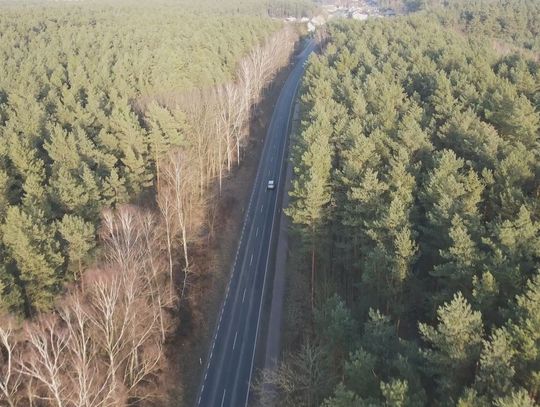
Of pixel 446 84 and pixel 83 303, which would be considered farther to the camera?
pixel 446 84

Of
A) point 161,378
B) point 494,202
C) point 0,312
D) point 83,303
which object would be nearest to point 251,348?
point 161,378

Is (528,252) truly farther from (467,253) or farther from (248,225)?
(248,225)

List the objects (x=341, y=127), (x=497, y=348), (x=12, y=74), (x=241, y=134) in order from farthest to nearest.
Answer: (x=241, y=134)
(x=12, y=74)
(x=341, y=127)
(x=497, y=348)

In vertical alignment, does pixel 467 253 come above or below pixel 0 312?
above

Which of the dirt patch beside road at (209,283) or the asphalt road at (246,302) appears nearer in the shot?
the asphalt road at (246,302)

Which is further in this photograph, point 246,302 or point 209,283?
point 209,283

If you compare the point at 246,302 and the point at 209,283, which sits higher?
the point at 209,283

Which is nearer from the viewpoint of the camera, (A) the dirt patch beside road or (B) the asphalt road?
(B) the asphalt road

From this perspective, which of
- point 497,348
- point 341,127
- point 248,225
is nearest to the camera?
point 497,348
